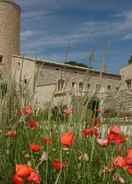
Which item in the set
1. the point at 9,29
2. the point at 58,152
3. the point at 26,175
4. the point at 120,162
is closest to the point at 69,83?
the point at 58,152

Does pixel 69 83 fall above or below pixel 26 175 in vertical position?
above

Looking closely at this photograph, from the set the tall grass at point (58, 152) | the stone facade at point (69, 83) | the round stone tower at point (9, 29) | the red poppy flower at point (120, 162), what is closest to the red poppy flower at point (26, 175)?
the tall grass at point (58, 152)

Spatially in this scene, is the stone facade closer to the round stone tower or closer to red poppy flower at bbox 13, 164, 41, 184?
red poppy flower at bbox 13, 164, 41, 184

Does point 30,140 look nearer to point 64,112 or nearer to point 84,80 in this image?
point 84,80

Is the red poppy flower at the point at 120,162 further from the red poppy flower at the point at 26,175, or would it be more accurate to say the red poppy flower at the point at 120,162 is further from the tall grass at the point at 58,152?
the red poppy flower at the point at 26,175

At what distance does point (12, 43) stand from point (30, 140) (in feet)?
100

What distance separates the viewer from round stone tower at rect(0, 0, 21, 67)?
3175 cm

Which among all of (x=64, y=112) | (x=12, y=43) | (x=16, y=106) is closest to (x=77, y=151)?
(x=16, y=106)

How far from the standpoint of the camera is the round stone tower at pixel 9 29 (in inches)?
1250

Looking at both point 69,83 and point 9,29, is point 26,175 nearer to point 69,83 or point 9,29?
point 69,83

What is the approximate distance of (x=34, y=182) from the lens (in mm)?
1333

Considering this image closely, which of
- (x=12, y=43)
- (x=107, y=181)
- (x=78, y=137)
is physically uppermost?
(x=12, y=43)

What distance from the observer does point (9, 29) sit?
105 feet

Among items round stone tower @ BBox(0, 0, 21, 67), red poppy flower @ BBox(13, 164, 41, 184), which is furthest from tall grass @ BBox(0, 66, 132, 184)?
round stone tower @ BBox(0, 0, 21, 67)
